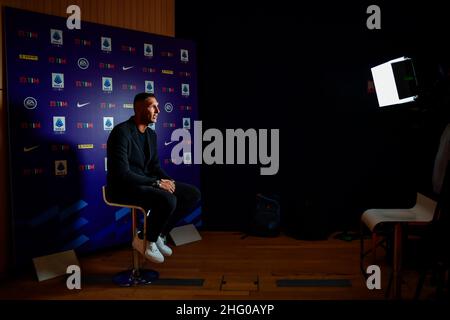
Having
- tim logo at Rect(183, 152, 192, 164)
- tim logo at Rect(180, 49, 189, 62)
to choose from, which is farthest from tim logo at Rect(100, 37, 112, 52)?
tim logo at Rect(183, 152, 192, 164)

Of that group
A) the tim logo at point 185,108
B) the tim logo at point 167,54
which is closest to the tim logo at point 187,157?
the tim logo at point 185,108

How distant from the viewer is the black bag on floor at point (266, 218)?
5168mm

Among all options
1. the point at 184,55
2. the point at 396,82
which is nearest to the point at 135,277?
the point at 184,55

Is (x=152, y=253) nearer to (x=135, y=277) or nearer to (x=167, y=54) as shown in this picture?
(x=135, y=277)

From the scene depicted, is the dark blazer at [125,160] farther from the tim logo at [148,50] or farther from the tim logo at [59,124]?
the tim logo at [148,50]

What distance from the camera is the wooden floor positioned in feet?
11.2

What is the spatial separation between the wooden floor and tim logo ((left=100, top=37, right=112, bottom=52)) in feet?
6.37

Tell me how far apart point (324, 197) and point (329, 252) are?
104 cm

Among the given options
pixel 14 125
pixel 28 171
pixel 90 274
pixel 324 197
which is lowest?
pixel 90 274

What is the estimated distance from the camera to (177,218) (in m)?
3.84

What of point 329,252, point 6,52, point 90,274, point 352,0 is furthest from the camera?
point 352,0

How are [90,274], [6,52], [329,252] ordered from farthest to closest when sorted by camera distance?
[329,252] → [90,274] → [6,52]

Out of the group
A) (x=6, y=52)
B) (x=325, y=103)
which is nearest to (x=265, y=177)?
(x=325, y=103)

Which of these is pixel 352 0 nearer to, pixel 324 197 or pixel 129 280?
pixel 324 197
